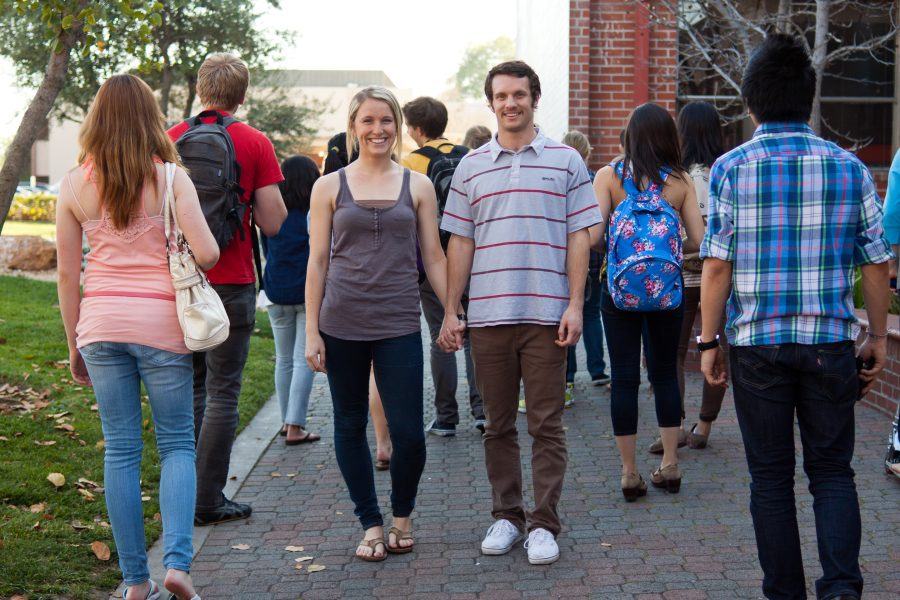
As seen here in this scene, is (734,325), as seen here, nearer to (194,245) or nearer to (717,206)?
(717,206)

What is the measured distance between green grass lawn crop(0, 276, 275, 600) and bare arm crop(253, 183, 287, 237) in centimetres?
156

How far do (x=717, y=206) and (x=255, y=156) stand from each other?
2.31 meters

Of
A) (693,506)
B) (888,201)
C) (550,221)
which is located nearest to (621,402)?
(693,506)

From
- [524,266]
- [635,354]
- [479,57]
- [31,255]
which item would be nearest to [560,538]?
[635,354]

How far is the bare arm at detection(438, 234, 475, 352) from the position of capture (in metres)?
4.72

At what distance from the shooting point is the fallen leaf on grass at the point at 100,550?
15.4 feet

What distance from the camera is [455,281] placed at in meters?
4.76

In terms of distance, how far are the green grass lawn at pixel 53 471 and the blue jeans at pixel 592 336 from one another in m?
2.50

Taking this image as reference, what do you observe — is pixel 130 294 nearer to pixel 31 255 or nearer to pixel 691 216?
pixel 691 216

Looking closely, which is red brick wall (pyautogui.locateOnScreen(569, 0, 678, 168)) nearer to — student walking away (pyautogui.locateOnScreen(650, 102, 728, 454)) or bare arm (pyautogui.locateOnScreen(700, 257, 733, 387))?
student walking away (pyautogui.locateOnScreen(650, 102, 728, 454))

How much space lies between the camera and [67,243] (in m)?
3.98

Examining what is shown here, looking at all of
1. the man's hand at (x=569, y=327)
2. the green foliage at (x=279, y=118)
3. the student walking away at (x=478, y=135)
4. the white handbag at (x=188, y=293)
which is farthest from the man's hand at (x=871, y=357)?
the green foliage at (x=279, y=118)

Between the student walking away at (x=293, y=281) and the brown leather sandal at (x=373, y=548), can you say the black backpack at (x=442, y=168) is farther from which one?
the brown leather sandal at (x=373, y=548)

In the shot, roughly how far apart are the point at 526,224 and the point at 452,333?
23.0 inches
